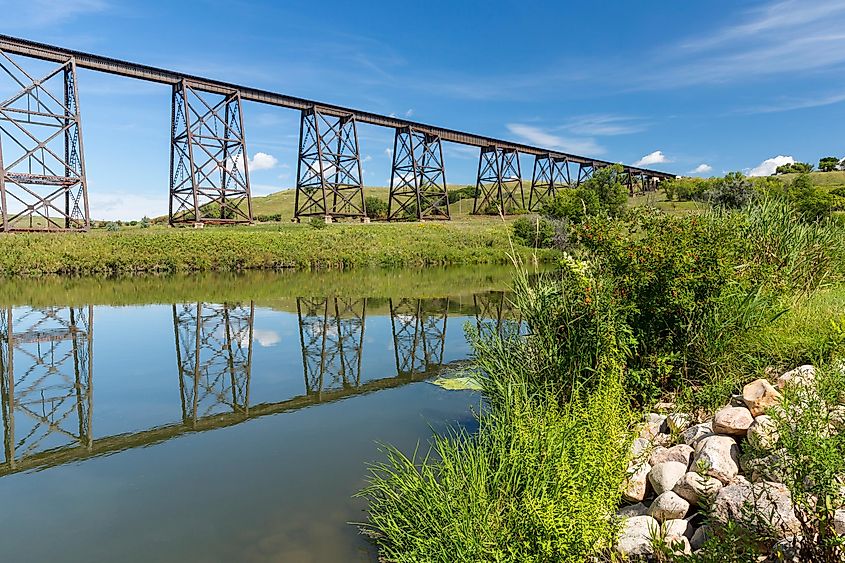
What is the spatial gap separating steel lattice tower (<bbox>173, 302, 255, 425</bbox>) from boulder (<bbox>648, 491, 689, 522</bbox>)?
4.64 metres

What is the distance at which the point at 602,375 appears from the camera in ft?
14.0

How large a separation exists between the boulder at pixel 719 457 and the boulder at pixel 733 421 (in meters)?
0.07

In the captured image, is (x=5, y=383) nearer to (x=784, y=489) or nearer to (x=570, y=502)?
(x=570, y=502)

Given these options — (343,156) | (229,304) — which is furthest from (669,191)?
(229,304)

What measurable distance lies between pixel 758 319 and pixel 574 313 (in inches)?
62.1

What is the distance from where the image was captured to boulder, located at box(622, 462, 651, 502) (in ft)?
12.2

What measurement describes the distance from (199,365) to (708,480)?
739 cm

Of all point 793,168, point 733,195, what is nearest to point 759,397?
point 733,195

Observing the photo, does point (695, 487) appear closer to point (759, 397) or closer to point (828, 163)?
point (759, 397)

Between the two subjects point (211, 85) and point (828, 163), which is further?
point (828, 163)

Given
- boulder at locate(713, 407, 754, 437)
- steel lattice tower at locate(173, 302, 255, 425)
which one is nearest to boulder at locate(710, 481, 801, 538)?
boulder at locate(713, 407, 754, 437)

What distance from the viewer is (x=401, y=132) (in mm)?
30781

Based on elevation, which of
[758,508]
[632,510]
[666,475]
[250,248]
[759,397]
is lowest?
[632,510]

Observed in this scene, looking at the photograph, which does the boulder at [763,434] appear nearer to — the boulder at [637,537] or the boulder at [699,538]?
the boulder at [699,538]
